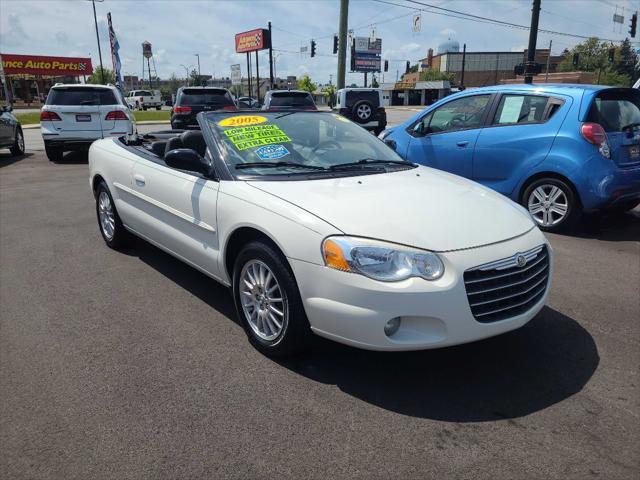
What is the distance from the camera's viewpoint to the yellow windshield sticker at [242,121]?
4062 millimetres

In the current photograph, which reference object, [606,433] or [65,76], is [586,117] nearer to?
[606,433]

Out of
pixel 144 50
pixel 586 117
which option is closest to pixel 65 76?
pixel 144 50

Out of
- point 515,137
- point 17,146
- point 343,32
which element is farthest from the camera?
point 343,32

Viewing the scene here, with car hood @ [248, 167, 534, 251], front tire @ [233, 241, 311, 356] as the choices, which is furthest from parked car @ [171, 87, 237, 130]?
front tire @ [233, 241, 311, 356]

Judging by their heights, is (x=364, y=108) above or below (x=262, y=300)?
above

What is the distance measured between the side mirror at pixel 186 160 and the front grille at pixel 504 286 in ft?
6.49

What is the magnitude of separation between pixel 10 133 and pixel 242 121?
12066mm

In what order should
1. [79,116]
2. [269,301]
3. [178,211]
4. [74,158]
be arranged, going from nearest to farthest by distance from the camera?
[269,301], [178,211], [79,116], [74,158]

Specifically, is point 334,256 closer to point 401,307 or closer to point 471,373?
point 401,307

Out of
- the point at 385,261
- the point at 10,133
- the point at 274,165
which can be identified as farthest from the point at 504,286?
the point at 10,133

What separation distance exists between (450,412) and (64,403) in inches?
80.6

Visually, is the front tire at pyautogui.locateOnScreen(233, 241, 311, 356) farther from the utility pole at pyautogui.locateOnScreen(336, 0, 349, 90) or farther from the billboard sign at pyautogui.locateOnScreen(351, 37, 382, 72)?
the billboard sign at pyautogui.locateOnScreen(351, 37, 382, 72)

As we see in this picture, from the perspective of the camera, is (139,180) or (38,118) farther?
(38,118)

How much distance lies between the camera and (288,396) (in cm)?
288
